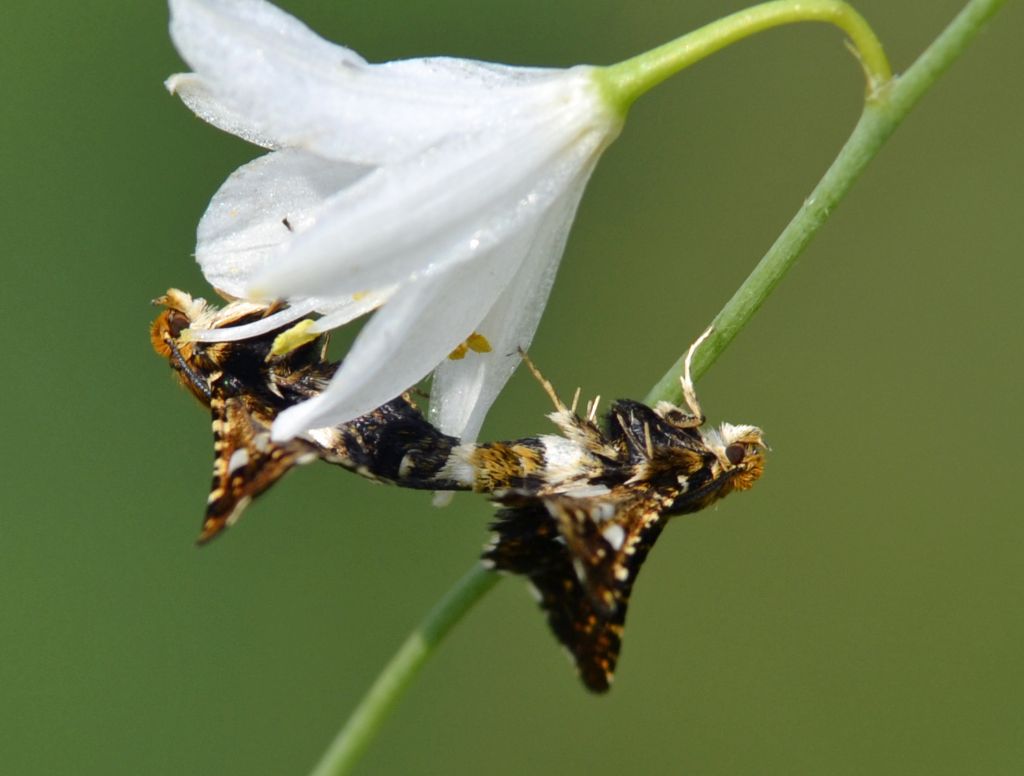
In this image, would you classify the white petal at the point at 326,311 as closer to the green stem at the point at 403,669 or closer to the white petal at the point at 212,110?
the white petal at the point at 212,110

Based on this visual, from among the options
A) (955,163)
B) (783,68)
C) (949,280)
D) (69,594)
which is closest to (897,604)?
(949,280)

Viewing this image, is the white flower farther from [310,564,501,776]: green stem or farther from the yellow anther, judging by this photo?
[310,564,501,776]: green stem

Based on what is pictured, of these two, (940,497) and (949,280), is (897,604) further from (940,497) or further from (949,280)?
(949,280)

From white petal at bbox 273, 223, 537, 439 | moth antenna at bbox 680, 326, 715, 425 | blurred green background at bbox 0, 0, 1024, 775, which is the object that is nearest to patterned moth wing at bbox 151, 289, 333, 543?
white petal at bbox 273, 223, 537, 439

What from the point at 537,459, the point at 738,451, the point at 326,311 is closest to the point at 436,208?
the point at 326,311

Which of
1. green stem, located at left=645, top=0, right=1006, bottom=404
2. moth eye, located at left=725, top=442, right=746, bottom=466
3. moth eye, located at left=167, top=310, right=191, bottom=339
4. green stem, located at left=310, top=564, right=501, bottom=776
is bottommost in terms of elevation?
green stem, located at left=310, top=564, right=501, bottom=776

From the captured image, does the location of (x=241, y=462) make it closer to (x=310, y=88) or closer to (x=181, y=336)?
(x=181, y=336)

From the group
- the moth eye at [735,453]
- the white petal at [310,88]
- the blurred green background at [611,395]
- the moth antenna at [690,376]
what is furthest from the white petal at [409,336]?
the blurred green background at [611,395]
